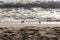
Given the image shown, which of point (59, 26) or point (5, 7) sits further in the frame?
point (5, 7)

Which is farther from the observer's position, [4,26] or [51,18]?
[51,18]

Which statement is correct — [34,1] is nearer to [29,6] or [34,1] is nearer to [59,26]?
[29,6]

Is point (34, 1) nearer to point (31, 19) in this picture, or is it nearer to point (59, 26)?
point (31, 19)

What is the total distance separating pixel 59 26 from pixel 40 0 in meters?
0.26

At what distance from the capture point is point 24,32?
49 centimetres

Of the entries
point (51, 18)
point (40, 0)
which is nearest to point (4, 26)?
point (51, 18)

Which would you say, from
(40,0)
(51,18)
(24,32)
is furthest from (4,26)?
(40,0)

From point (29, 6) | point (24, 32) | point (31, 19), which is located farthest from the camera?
point (29, 6)

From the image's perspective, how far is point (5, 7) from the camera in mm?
700

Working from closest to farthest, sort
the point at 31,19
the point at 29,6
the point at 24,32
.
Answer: the point at 24,32, the point at 31,19, the point at 29,6

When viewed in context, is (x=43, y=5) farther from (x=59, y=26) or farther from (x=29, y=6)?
(x=59, y=26)

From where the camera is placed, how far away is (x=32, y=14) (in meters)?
0.62

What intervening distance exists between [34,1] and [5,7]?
0.11m

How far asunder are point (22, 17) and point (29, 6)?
0.10m
